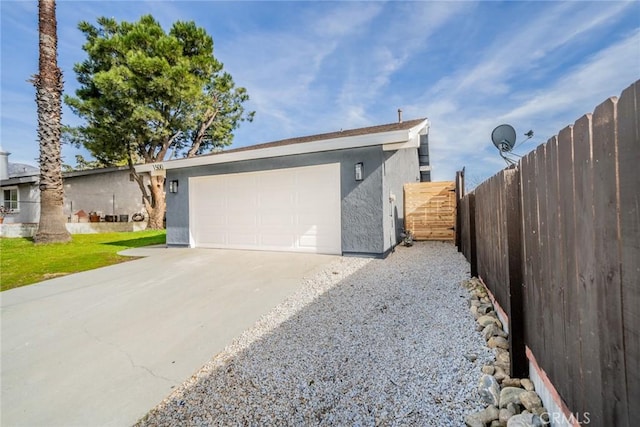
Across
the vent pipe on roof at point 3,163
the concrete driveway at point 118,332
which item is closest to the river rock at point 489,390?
the concrete driveway at point 118,332

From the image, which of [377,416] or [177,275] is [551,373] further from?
[177,275]

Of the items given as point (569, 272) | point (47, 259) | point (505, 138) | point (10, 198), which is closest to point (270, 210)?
point (505, 138)

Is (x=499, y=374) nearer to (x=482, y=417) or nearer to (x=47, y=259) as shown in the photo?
(x=482, y=417)

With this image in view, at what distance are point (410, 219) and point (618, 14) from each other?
610 centimetres

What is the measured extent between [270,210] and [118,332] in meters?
4.99

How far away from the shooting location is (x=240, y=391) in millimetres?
2352

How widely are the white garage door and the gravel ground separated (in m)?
3.45

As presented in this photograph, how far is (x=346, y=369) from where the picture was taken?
2527mm

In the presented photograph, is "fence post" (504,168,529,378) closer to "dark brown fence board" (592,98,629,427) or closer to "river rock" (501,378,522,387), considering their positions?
"river rock" (501,378,522,387)

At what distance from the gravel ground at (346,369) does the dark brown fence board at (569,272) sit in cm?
70

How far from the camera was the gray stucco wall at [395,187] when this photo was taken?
23.5 feet

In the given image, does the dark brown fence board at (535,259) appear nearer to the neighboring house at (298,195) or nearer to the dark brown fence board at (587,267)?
the dark brown fence board at (587,267)

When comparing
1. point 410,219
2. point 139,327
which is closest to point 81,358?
point 139,327

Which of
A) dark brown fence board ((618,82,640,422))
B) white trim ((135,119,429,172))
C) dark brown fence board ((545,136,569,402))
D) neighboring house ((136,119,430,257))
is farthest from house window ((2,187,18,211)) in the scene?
dark brown fence board ((618,82,640,422))
